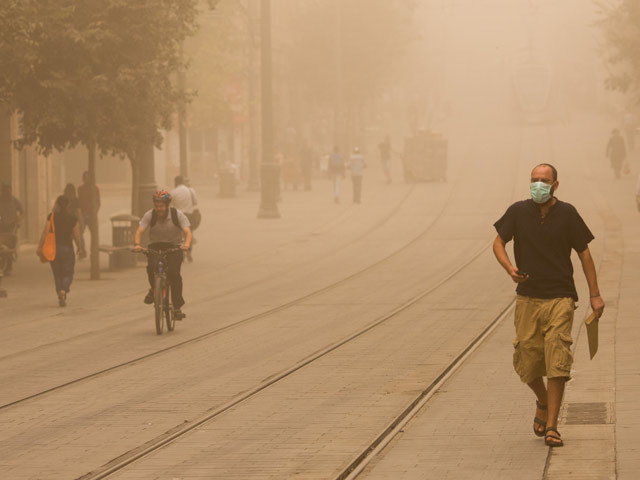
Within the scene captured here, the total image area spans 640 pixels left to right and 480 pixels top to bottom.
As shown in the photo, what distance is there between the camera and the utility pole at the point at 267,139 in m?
35.5

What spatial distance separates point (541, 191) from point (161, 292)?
7.64 m

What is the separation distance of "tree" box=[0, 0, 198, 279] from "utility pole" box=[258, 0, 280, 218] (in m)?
12.7

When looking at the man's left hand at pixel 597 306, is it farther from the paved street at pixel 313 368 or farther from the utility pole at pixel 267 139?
the utility pole at pixel 267 139

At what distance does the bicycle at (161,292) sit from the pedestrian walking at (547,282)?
7133 mm

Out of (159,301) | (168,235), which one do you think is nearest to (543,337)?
(159,301)

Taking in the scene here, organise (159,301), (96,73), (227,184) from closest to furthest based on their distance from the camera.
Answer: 1. (159,301)
2. (96,73)
3. (227,184)

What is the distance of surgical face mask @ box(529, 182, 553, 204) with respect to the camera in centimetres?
870

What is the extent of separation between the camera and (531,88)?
125 m

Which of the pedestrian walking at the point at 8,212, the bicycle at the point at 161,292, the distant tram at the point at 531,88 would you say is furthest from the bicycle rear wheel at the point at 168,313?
the distant tram at the point at 531,88

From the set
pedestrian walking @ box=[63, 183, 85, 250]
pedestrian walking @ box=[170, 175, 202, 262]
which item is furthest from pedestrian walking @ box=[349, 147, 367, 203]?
pedestrian walking @ box=[63, 183, 85, 250]

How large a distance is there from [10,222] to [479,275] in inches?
342

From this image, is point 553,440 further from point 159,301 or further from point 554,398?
point 159,301

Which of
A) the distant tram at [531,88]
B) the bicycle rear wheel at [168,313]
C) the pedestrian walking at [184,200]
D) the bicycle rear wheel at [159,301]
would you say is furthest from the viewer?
the distant tram at [531,88]

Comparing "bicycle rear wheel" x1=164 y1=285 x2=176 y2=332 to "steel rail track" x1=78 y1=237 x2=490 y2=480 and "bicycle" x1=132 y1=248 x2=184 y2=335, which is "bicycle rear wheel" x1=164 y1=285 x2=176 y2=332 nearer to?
"bicycle" x1=132 y1=248 x2=184 y2=335
